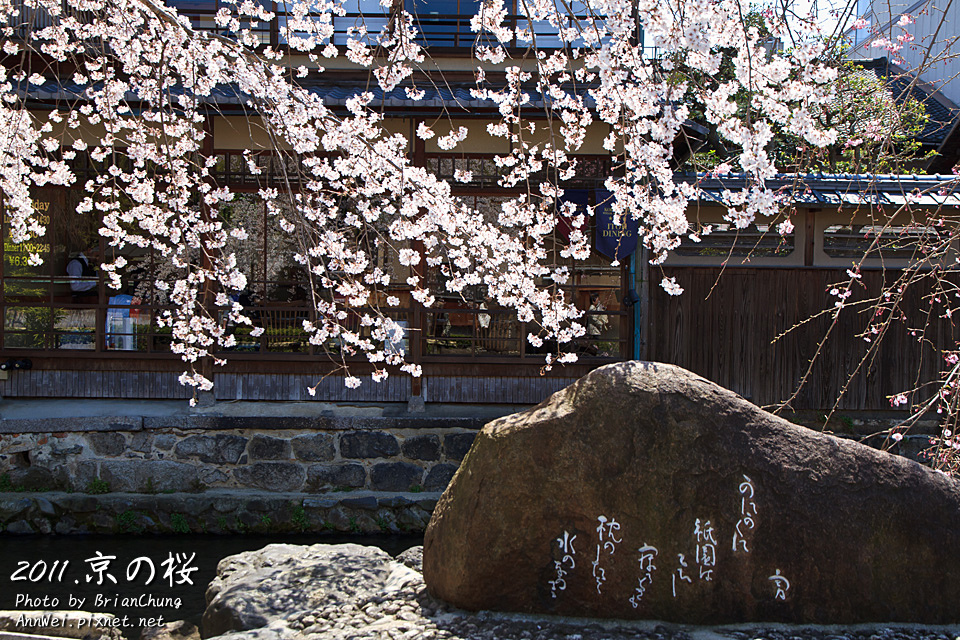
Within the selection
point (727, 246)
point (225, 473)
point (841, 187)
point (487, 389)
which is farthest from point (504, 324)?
point (841, 187)

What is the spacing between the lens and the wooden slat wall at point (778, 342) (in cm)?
857

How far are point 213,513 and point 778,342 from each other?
255 inches

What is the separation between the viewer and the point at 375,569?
16.1ft

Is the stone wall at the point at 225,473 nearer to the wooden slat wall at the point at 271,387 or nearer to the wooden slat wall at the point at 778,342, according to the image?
the wooden slat wall at the point at 271,387

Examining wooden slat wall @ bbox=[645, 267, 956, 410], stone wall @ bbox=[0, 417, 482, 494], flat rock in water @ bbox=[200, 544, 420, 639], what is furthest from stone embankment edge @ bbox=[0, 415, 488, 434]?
flat rock in water @ bbox=[200, 544, 420, 639]

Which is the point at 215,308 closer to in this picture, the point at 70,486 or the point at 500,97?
the point at 70,486

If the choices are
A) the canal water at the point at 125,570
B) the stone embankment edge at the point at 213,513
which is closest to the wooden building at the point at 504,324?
the stone embankment edge at the point at 213,513

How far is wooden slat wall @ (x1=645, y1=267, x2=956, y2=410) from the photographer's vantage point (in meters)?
8.57

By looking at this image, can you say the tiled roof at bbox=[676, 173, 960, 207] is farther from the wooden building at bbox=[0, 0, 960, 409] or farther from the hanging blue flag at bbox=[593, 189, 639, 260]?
the hanging blue flag at bbox=[593, 189, 639, 260]

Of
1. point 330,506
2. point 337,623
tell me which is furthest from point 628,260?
point 337,623

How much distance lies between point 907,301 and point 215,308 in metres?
7.86

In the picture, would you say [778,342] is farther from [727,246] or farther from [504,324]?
[504,324]

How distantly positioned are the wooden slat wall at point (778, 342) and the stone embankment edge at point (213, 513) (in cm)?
342

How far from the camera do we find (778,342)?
8625 mm
